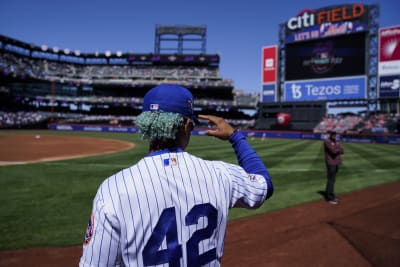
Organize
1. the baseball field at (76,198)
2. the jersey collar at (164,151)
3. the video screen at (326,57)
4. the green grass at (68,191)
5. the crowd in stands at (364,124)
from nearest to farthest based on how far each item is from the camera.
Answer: the jersey collar at (164,151), the baseball field at (76,198), the green grass at (68,191), the crowd in stands at (364,124), the video screen at (326,57)

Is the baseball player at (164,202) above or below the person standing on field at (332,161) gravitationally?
above

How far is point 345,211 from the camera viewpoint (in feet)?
22.6

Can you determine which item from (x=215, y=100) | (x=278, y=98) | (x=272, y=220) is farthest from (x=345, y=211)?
(x=215, y=100)

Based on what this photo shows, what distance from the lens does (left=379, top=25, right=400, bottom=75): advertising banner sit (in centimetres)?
3578

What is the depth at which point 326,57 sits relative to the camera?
40.4 metres

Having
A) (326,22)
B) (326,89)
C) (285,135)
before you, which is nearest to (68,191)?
(285,135)

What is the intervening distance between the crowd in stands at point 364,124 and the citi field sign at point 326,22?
12.4 metres

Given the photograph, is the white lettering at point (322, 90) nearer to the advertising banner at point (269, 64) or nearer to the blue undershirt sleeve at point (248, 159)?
the advertising banner at point (269, 64)

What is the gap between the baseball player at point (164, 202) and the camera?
4.36 ft

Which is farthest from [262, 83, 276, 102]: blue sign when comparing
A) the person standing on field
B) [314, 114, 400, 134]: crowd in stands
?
the person standing on field

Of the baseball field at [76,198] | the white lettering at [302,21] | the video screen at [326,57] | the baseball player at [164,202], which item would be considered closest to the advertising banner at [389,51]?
the video screen at [326,57]

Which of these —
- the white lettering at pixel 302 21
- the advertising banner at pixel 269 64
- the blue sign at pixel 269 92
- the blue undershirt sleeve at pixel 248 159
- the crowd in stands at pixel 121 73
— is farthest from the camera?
the crowd in stands at pixel 121 73

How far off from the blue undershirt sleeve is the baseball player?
6.9 inches

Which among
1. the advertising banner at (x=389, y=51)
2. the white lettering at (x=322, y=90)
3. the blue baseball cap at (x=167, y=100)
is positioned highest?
the advertising banner at (x=389, y=51)
